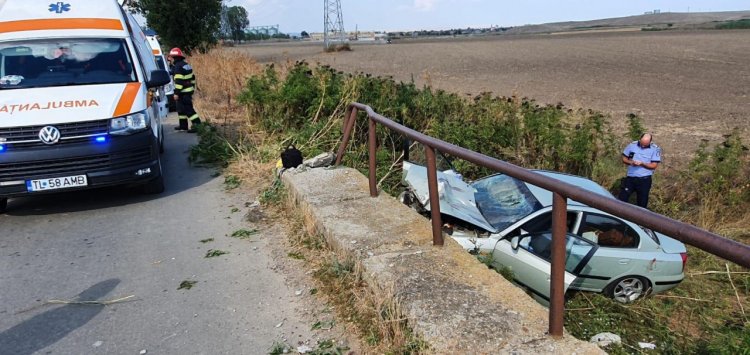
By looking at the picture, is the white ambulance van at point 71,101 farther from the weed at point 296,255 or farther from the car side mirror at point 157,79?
the weed at point 296,255

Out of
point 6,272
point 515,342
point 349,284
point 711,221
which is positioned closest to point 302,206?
point 349,284

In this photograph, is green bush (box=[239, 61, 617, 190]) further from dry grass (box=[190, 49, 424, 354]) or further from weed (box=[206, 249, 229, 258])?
weed (box=[206, 249, 229, 258])

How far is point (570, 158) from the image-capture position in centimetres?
852

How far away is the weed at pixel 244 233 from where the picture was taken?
213 inches

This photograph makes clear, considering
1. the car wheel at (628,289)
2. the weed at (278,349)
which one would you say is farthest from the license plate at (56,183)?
the car wheel at (628,289)

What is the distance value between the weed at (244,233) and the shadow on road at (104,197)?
1883 mm

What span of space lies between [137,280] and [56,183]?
2143 millimetres

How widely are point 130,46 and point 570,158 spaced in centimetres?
661

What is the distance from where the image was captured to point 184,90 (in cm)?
1096

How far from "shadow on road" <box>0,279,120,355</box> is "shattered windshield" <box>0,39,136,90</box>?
11.4ft

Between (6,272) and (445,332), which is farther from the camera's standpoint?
(6,272)

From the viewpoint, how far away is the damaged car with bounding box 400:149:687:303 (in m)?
5.30

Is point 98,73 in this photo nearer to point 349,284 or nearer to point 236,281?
point 236,281

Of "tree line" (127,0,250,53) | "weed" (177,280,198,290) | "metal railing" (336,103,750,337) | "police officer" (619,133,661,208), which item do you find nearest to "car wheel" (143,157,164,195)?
"weed" (177,280,198,290)
